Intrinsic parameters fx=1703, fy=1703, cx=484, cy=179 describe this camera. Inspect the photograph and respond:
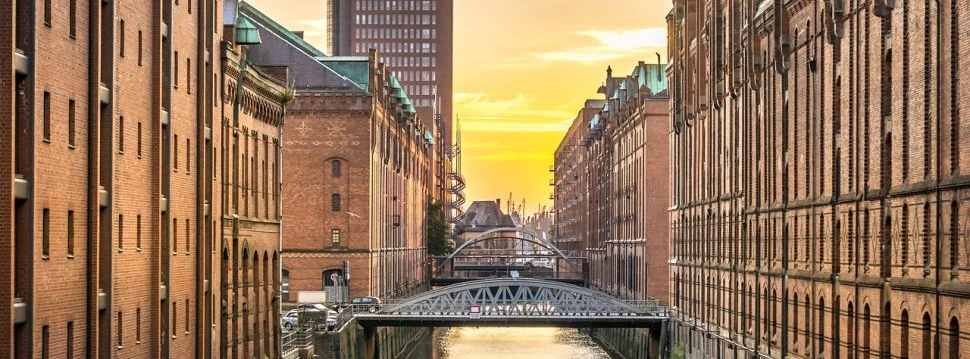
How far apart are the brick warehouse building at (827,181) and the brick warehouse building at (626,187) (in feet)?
57.0

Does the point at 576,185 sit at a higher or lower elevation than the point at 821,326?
higher

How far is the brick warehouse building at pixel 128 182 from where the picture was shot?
28000mm

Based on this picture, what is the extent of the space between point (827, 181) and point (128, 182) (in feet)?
65.1

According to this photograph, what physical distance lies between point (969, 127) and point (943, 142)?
2.09 meters

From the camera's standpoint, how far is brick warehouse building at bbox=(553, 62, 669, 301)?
93.8 metres

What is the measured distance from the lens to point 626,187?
4220 inches

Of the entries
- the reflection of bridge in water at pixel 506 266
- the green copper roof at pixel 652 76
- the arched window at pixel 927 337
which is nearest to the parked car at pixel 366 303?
the green copper roof at pixel 652 76

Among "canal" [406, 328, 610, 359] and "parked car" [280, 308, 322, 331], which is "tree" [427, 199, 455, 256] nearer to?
"canal" [406, 328, 610, 359]

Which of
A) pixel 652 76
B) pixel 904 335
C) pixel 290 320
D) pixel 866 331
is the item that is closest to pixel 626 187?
pixel 652 76

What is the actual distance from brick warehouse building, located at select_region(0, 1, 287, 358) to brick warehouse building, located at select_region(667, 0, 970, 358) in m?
16.3

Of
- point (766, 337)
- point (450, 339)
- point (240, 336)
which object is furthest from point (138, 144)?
point (450, 339)

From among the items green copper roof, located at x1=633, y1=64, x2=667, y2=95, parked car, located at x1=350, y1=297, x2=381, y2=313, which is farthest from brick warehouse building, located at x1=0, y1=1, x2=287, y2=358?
green copper roof, located at x1=633, y1=64, x2=667, y2=95

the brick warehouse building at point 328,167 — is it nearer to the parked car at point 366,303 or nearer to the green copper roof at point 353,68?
the green copper roof at point 353,68

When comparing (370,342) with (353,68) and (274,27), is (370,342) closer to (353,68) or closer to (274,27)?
(353,68)
